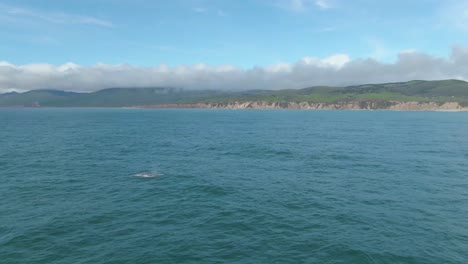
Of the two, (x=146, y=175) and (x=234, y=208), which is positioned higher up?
(x=146, y=175)

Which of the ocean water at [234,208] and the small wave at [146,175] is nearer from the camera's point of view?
the ocean water at [234,208]

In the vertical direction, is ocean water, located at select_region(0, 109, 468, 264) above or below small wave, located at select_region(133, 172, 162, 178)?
below

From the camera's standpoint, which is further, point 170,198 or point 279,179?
point 279,179

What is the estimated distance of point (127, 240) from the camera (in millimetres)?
35219

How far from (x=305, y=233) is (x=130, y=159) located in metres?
59.3

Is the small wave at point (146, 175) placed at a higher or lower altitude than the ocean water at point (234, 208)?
higher

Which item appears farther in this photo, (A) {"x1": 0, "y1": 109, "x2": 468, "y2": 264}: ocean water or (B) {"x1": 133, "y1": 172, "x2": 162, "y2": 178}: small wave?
(B) {"x1": 133, "y1": 172, "x2": 162, "y2": 178}: small wave

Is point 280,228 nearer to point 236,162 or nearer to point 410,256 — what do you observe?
point 410,256

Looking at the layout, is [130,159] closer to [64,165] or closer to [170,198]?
[64,165]

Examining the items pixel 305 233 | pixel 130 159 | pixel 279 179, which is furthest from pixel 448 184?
pixel 130 159

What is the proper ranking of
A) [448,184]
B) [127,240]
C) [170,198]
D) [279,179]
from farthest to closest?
1. [279,179]
2. [448,184]
3. [170,198]
4. [127,240]

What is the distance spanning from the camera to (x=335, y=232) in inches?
1471

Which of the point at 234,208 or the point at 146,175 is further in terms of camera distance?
the point at 146,175

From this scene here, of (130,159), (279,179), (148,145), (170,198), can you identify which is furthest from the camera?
(148,145)
